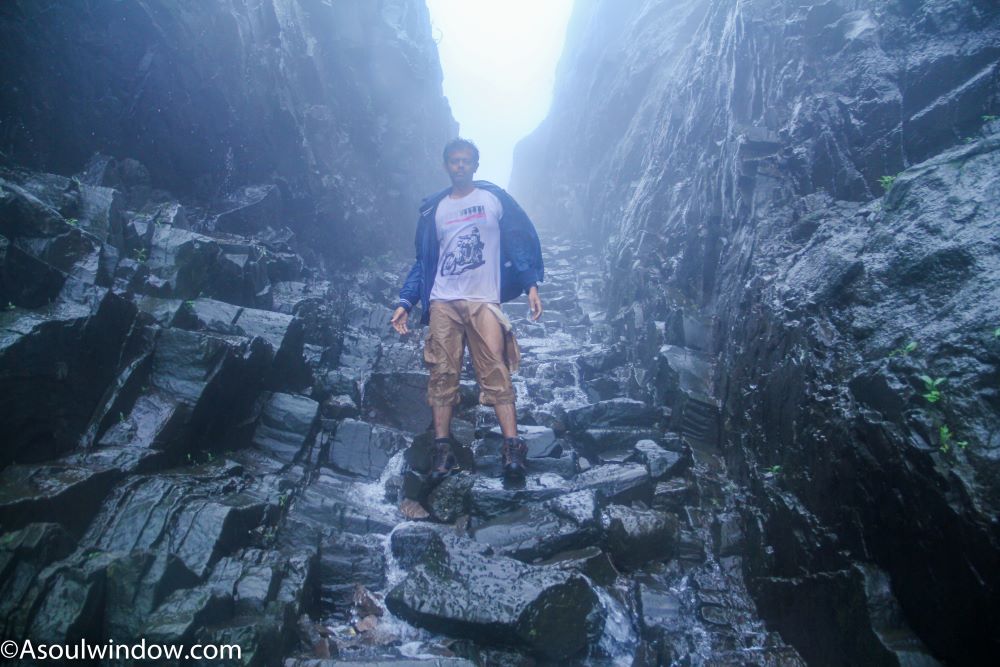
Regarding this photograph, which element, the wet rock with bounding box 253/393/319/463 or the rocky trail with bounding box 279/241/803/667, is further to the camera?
the wet rock with bounding box 253/393/319/463

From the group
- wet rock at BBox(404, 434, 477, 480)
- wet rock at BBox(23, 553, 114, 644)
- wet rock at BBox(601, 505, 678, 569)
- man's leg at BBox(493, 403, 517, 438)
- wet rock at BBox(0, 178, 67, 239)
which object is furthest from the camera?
wet rock at BBox(404, 434, 477, 480)

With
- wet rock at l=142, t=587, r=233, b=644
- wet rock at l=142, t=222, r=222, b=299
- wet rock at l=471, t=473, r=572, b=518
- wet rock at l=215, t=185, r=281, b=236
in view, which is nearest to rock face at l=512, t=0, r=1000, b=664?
wet rock at l=471, t=473, r=572, b=518

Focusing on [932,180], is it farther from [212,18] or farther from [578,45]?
[578,45]

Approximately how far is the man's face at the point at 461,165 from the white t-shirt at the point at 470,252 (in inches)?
10.4

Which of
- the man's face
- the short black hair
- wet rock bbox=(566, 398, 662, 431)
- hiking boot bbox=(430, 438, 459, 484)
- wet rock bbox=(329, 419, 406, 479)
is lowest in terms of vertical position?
hiking boot bbox=(430, 438, 459, 484)

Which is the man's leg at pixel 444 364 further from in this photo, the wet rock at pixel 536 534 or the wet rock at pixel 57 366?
the wet rock at pixel 57 366

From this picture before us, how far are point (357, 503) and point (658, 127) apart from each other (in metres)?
13.8

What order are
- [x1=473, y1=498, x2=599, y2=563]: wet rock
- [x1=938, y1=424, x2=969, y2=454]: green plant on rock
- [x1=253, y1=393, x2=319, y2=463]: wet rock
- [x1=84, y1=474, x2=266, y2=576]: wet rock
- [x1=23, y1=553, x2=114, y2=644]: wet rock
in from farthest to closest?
[x1=253, y1=393, x2=319, y2=463]: wet rock
[x1=473, y1=498, x2=599, y2=563]: wet rock
[x1=84, y1=474, x2=266, y2=576]: wet rock
[x1=23, y1=553, x2=114, y2=644]: wet rock
[x1=938, y1=424, x2=969, y2=454]: green plant on rock

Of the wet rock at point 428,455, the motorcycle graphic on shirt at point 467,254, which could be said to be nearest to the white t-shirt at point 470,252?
the motorcycle graphic on shirt at point 467,254

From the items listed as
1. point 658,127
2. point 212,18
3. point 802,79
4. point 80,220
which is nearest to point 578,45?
point 658,127

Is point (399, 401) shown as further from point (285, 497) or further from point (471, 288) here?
point (471, 288)

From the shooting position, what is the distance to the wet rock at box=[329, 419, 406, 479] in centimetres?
721

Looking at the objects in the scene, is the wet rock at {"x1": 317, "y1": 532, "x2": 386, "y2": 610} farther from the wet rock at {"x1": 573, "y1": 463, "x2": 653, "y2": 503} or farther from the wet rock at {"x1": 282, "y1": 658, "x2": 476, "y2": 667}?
the wet rock at {"x1": 573, "y1": 463, "x2": 653, "y2": 503}

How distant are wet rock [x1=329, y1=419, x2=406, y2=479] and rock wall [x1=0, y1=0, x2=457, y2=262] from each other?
682 centimetres
